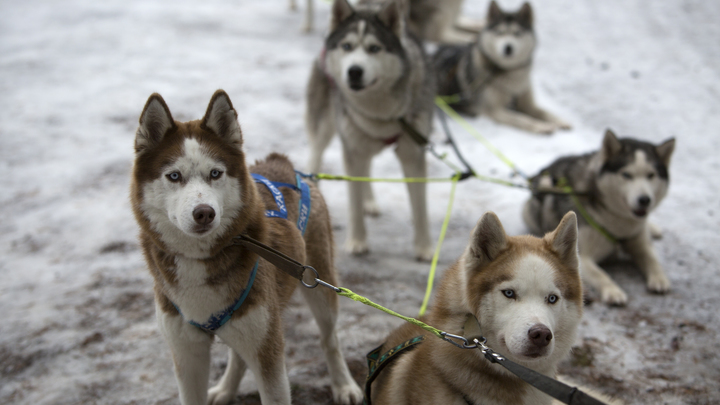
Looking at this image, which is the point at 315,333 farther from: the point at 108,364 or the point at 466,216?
the point at 466,216

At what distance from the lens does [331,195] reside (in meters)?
5.63

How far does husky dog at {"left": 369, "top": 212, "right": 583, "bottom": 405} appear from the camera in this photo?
1.84m

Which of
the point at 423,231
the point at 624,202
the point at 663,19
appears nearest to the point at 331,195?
the point at 423,231

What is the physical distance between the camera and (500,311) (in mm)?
1869

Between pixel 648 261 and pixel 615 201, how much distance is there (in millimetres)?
573

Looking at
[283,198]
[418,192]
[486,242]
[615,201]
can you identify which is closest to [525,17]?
[615,201]

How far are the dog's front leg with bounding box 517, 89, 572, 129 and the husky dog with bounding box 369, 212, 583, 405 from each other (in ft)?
19.4

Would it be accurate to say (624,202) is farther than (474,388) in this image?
Yes

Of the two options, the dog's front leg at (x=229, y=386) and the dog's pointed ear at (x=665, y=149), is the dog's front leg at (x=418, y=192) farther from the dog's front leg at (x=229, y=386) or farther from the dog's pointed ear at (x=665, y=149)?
the dog's front leg at (x=229, y=386)

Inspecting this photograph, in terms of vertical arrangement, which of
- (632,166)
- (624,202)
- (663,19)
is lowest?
(624,202)

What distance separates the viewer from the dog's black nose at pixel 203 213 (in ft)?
5.93

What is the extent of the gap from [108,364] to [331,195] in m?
3.05

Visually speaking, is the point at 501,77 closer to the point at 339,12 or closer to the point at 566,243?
the point at 339,12

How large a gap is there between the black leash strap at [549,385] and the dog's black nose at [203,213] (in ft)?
3.59
